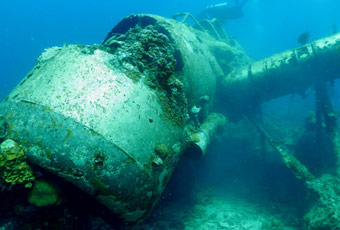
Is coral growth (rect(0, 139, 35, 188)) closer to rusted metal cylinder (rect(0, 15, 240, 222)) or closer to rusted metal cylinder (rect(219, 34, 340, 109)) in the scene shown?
rusted metal cylinder (rect(0, 15, 240, 222))

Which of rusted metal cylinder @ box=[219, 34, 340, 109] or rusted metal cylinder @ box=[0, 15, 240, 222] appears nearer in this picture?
rusted metal cylinder @ box=[0, 15, 240, 222]

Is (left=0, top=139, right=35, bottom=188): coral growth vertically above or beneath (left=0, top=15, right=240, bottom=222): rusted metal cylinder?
beneath

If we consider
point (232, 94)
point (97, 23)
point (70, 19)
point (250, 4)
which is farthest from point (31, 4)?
point (232, 94)

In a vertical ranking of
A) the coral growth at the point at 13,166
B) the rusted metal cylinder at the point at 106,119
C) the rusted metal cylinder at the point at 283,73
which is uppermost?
the rusted metal cylinder at the point at 283,73

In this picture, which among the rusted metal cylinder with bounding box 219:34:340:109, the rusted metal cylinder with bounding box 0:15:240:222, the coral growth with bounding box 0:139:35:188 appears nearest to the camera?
the coral growth with bounding box 0:139:35:188

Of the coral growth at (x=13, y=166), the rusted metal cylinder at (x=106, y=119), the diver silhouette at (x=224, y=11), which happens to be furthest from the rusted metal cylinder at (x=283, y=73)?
the diver silhouette at (x=224, y=11)

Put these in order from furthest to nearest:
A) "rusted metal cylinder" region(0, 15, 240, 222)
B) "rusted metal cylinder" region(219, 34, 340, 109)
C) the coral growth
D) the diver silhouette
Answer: the diver silhouette < "rusted metal cylinder" region(219, 34, 340, 109) < "rusted metal cylinder" region(0, 15, 240, 222) < the coral growth

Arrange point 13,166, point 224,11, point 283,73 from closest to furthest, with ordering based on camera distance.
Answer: point 13,166 < point 283,73 < point 224,11

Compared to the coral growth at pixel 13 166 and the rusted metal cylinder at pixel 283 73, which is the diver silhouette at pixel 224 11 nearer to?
the rusted metal cylinder at pixel 283 73

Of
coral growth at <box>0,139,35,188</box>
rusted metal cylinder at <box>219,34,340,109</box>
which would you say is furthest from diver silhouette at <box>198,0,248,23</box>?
coral growth at <box>0,139,35,188</box>

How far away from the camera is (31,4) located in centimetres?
11700

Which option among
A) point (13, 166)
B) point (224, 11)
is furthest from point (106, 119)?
point (224, 11)

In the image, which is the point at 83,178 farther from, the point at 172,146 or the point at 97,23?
the point at 97,23

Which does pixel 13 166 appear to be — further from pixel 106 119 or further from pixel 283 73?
pixel 283 73
